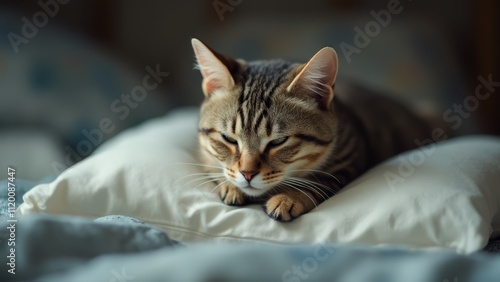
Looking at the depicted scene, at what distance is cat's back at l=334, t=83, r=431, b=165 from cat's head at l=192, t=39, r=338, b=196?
0.25 metres

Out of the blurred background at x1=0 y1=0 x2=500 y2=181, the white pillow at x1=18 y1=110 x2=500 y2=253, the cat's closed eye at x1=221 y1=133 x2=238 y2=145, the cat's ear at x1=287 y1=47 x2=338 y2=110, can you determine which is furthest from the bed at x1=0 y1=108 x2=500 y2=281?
the blurred background at x1=0 y1=0 x2=500 y2=181

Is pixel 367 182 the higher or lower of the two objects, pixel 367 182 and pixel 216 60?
the lower

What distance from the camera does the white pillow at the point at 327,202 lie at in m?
1.04

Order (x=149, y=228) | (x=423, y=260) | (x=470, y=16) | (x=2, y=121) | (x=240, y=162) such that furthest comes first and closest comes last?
(x=470, y=16)
(x=2, y=121)
(x=240, y=162)
(x=149, y=228)
(x=423, y=260)

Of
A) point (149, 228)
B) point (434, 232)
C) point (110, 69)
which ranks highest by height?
point (110, 69)

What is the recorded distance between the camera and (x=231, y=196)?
3.90 ft

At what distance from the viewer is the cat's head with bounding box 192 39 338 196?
118cm

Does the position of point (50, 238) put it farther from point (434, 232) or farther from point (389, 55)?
point (389, 55)

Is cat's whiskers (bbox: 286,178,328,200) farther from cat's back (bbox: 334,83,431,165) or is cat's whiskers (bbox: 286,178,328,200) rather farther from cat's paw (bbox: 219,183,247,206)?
cat's back (bbox: 334,83,431,165)

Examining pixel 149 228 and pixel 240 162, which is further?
pixel 240 162

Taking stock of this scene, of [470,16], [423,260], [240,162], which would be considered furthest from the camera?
[470,16]

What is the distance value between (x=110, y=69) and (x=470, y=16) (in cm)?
150

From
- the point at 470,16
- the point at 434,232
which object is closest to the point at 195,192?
the point at 434,232

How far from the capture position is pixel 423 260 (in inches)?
32.0
